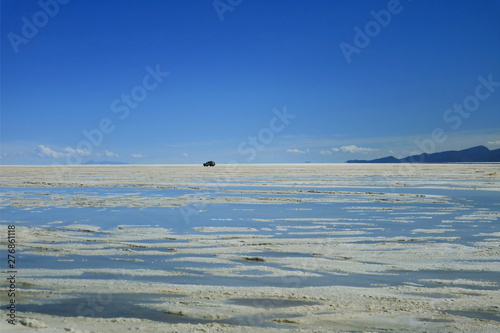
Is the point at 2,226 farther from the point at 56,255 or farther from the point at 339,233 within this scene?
the point at 339,233

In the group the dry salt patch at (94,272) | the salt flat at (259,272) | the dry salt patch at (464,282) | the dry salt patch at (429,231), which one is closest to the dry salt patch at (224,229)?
the salt flat at (259,272)

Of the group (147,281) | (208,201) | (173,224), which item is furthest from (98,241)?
(208,201)

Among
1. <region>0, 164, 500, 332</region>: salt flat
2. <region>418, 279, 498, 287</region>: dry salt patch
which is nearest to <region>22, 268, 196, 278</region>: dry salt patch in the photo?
<region>0, 164, 500, 332</region>: salt flat

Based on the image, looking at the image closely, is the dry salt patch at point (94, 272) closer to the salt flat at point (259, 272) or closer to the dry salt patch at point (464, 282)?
the salt flat at point (259, 272)

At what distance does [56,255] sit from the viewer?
28.1 feet

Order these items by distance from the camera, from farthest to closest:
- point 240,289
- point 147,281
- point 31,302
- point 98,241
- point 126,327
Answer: point 98,241
point 147,281
point 240,289
point 31,302
point 126,327

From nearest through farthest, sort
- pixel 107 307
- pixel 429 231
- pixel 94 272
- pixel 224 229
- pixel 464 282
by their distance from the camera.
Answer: pixel 107 307
pixel 464 282
pixel 94 272
pixel 429 231
pixel 224 229

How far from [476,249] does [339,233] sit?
3.11 metres

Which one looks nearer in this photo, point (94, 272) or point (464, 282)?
point (464, 282)

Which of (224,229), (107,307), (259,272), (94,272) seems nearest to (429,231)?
(224,229)

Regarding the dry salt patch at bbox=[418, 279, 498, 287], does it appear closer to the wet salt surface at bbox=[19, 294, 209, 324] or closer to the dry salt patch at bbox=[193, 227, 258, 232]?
the wet salt surface at bbox=[19, 294, 209, 324]

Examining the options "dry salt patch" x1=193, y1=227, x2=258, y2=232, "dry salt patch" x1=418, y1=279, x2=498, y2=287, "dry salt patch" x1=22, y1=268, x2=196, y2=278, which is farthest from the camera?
"dry salt patch" x1=193, y1=227, x2=258, y2=232

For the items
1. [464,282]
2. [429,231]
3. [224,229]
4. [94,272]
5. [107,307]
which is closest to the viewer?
[107,307]

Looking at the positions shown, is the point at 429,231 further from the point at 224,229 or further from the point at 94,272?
the point at 94,272
